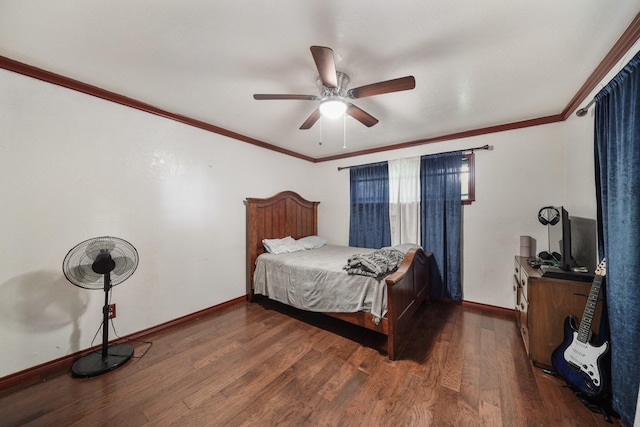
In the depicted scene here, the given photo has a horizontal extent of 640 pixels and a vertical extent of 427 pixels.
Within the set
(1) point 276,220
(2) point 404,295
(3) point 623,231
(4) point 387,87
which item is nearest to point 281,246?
(1) point 276,220

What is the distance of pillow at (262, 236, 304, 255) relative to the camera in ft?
11.2

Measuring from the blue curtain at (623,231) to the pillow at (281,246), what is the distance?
3.13 meters

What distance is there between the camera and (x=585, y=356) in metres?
1.56

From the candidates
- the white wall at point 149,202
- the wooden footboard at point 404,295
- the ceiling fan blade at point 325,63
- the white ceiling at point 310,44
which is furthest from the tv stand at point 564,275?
the ceiling fan blade at point 325,63

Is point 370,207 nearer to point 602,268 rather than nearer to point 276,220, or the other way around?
point 276,220

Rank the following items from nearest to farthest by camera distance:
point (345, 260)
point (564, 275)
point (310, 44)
Result: point (310, 44), point (564, 275), point (345, 260)

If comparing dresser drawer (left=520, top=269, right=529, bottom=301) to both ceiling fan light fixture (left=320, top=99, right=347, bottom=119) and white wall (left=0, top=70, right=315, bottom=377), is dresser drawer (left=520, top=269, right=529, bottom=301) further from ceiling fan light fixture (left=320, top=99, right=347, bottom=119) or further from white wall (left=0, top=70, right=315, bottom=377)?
white wall (left=0, top=70, right=315, bottom=377)

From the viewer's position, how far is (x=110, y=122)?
7.27ft

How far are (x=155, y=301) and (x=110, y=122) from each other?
1856 mm

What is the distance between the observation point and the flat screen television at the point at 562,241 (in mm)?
1849

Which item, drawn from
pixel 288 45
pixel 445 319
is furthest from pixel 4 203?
pixel 445 319

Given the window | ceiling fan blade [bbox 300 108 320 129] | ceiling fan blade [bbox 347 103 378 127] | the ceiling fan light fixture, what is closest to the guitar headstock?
the window

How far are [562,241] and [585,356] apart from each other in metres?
0.81

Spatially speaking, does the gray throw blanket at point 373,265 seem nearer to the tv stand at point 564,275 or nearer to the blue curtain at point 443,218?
the blue curtain at point 443,218
